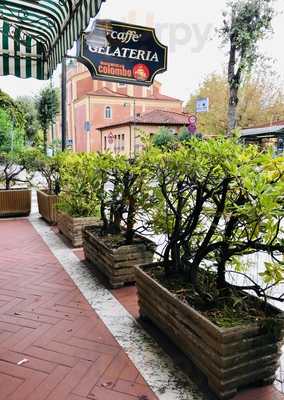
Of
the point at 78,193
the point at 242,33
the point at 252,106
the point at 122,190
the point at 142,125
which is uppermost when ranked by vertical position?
the point at 252,106

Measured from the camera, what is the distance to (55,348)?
234 cm

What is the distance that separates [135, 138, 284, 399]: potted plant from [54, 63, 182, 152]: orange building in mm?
30460

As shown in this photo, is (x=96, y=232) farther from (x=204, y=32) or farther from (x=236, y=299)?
(x=204, y=32)

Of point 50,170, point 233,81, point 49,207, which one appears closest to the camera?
point 49,207

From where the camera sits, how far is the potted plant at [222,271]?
1.77 m

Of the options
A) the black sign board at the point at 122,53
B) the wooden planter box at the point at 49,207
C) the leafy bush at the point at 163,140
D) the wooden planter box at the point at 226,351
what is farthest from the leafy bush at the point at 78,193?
the wooden planter box at the point at 226,351

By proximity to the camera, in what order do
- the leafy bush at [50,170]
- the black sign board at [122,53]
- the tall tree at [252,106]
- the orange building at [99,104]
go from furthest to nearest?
the orange building at [99,104]
the tall tree at [252,106]
the leafy bush at [50,170]
the black sign board at [122,53]

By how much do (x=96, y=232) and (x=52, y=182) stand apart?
297 cm

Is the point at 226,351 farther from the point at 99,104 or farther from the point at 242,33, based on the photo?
the point at 99,104

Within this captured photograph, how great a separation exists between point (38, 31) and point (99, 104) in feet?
101

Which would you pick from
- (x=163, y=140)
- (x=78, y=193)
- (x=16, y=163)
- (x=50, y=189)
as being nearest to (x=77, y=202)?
(x=78, y=193)

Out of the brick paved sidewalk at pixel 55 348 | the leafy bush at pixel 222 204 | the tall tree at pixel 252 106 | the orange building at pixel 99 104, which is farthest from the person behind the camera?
the orange building at pixel 99 104

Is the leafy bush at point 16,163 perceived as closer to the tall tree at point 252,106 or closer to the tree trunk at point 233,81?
the tree trunk at point 233,81

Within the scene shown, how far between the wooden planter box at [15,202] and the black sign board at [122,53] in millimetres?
3208
